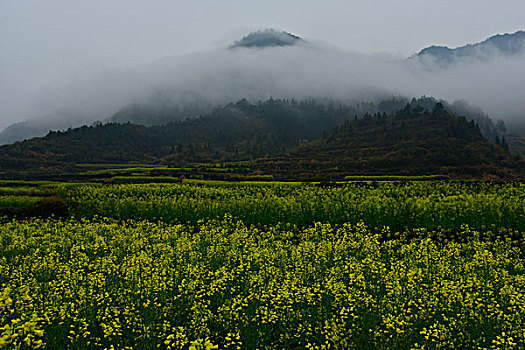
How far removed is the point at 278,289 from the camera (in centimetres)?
889

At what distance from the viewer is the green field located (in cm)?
688

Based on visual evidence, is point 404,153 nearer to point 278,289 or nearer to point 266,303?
point 278,289

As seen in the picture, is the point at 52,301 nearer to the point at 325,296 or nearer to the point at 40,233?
the point at 325,296

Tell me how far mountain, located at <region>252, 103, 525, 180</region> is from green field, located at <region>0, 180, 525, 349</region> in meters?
58.1

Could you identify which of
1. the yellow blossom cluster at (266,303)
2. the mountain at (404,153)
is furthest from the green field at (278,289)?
the mountain at (404,153)

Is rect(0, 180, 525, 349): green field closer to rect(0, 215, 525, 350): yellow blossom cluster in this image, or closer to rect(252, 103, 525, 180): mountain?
rect(0, 215, 525, 350): yellow blossom cluster

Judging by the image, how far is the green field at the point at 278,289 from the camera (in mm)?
6875

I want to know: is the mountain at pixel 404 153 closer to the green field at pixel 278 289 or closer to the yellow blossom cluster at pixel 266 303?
the green field at pixel 278 289

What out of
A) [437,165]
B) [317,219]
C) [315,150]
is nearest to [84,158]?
[315,150]

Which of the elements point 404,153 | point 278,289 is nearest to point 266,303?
point 278,289

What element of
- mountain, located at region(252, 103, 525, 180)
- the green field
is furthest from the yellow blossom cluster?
mountain, located at region(252, 103, 525, 180)

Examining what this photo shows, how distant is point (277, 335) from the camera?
26.5 ft

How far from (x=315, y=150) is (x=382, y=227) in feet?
381

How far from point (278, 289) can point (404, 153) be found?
110m
